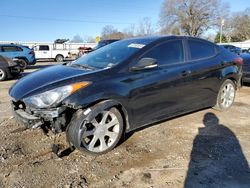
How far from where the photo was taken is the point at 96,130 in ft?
12.9

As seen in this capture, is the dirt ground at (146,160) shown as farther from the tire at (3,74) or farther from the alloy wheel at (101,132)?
the tire at (3,74)

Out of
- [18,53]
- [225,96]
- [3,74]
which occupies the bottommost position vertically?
[3,74]

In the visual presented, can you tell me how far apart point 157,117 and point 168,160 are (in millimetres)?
927

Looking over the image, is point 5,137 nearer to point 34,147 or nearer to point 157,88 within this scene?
point 34,147

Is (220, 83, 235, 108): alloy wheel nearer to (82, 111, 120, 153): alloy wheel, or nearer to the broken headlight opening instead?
(82, 111, 120, 153): alloy wheel

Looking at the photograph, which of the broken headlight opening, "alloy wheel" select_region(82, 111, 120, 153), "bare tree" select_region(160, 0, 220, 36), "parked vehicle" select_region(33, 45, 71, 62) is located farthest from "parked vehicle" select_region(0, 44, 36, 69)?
"bare tree" select_region(160, 0, 220, 36)

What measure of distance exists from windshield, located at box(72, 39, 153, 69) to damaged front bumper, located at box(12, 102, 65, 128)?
1.06 meters

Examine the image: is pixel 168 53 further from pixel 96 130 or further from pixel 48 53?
pixel 48 53

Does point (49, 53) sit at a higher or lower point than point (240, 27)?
lower

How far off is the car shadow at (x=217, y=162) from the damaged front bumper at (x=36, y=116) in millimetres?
1760

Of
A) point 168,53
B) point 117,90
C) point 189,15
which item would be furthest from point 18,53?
point 189,15

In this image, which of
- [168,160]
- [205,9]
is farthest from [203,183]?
A: [205,9]

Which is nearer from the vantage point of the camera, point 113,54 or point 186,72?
point 113,54

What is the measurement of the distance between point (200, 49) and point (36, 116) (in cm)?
322
